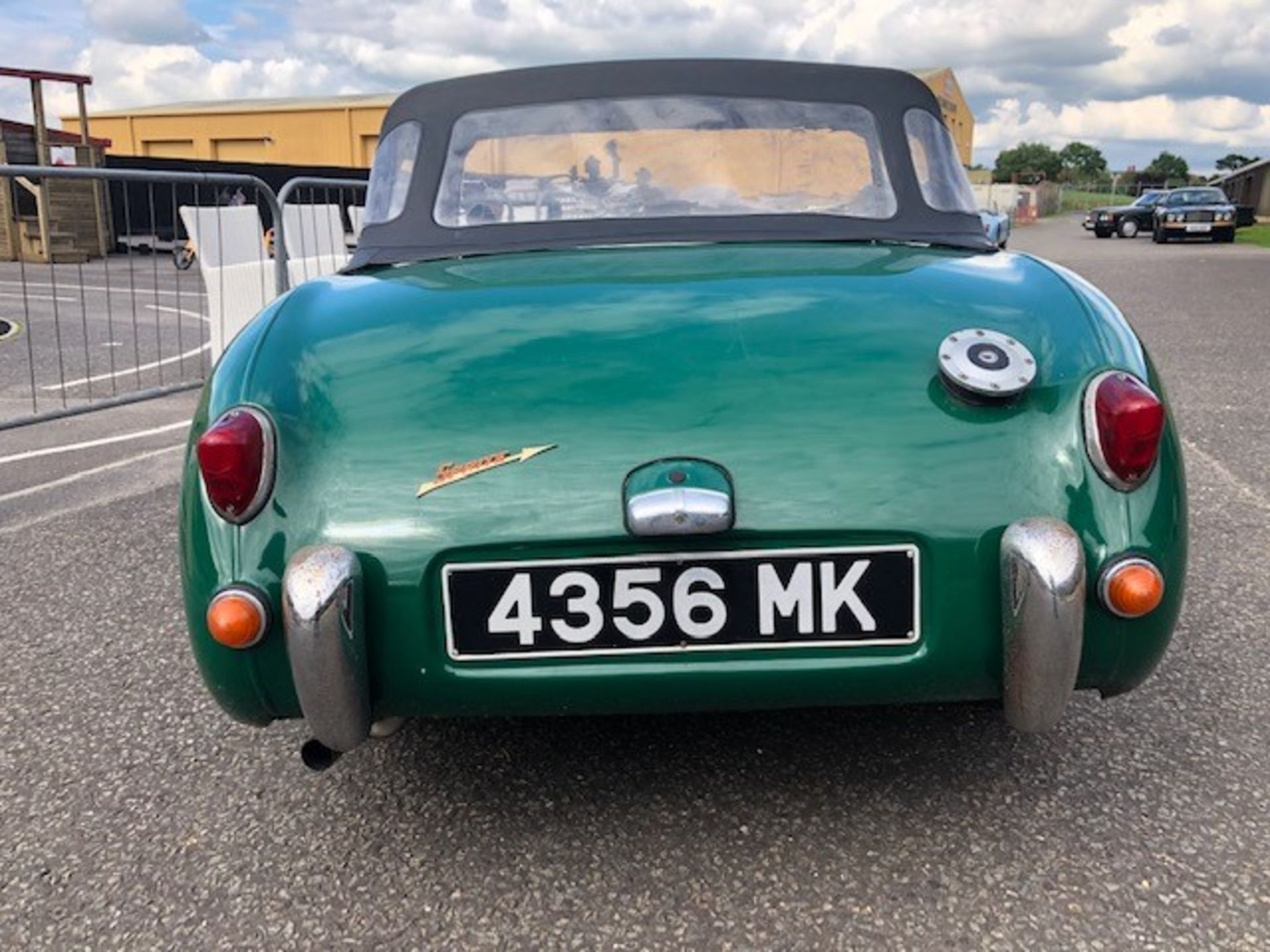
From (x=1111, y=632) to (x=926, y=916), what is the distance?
0.55m

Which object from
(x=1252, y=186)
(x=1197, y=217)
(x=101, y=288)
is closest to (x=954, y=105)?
(x=1252, y=186)

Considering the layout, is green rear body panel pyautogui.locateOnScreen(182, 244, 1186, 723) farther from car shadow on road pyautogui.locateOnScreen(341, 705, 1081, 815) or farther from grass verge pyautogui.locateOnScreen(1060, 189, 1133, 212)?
grass verge pyautogui.locateOnScreen(1060, 189, 1133, 212)

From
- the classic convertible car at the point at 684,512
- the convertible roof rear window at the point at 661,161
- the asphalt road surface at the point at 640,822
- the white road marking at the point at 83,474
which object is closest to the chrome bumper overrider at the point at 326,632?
the classic convertible car at the point at 684,512

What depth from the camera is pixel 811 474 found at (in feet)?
6.19

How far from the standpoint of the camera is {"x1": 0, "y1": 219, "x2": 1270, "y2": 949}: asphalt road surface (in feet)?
6.29

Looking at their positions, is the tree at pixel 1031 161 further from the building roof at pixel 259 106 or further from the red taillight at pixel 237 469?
the red taillight at pixel 237 469

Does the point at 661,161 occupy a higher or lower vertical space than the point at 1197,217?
lower

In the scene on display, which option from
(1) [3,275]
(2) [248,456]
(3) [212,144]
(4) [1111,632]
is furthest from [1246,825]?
(3) [212,144]

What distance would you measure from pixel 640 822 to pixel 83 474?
153 inches

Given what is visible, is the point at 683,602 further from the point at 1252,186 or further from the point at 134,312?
the point at 1252,186

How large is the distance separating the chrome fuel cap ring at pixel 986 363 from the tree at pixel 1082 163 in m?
118

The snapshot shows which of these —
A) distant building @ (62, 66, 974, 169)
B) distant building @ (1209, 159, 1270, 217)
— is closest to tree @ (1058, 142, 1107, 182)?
distant building @ (1209, 159, 1270, 217)

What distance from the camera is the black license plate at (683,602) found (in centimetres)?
186

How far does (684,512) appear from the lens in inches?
71.2
